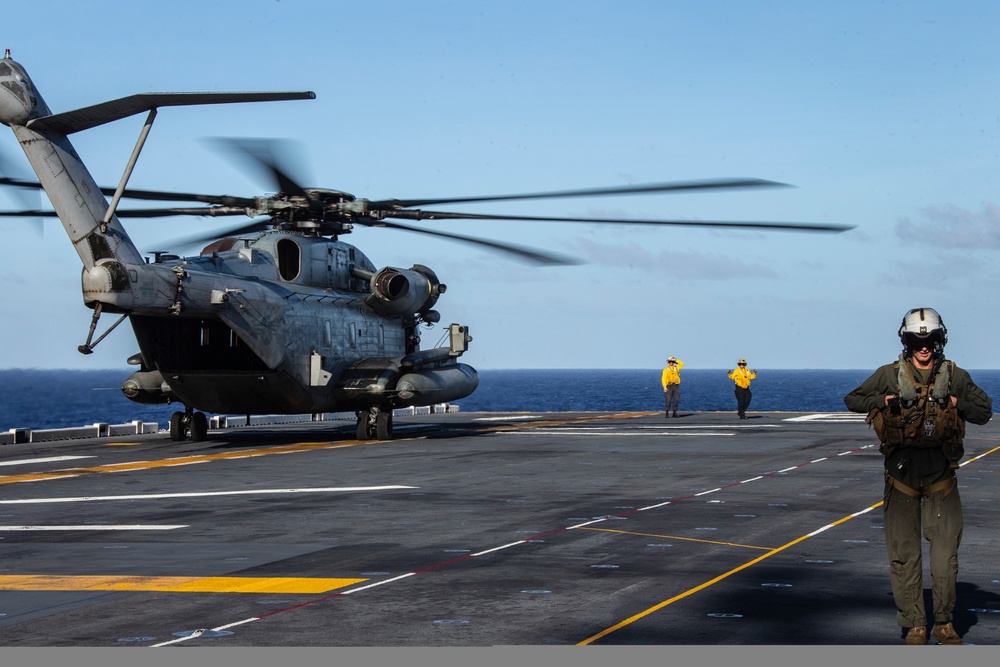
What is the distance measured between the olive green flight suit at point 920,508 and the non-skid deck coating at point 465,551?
0.38 metres

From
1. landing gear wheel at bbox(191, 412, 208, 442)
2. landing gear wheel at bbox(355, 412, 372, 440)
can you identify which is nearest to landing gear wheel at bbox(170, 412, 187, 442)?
landing gear wheel at bbox(191, 412, 208, 442)

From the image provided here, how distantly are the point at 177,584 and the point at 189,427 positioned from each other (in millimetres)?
19606

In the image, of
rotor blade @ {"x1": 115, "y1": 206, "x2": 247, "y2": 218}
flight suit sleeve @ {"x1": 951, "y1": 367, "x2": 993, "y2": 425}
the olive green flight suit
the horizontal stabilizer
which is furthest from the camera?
rotor blade @ {"x1": 115, "y1": 206, "x2": 247, "y2": 218}

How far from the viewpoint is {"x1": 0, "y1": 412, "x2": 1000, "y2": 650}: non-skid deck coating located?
7496 millimetres

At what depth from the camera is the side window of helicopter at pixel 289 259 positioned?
26.5 meters

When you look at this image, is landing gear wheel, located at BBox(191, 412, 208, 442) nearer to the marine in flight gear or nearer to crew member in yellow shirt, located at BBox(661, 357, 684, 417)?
crew member in yellow shirt, located at BBox(661, 357, 684, 417)

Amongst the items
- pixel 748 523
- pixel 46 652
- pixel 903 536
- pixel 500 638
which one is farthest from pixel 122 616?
pixel 748 523

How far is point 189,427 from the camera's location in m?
28.1

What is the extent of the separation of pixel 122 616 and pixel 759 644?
169 inches

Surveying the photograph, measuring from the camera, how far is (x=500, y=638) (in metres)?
7.14

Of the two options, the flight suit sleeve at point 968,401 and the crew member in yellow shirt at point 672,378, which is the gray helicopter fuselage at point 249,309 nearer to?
the crew member in yellow shirt at point 672,378

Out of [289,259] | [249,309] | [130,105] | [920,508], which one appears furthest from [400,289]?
[920,508]

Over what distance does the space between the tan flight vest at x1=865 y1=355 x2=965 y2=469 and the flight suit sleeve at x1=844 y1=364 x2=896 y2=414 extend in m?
0.05

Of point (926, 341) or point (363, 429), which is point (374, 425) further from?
point (926, 341)
